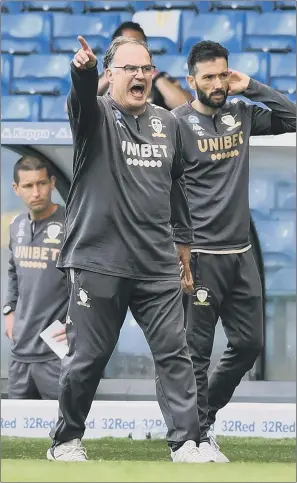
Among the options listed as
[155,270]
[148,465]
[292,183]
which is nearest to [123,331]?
[292,183]

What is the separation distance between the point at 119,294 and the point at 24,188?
3.26 meters

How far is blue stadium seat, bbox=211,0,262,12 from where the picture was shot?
8.70 meters

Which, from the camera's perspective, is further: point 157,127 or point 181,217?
point 181,217

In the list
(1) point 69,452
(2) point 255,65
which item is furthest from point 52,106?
(1) point 69,452

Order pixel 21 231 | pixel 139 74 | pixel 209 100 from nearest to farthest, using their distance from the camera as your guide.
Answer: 1. pixel 139 74
2. pixel 209 100
3. pixel 21 231

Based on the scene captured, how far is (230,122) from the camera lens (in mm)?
6227

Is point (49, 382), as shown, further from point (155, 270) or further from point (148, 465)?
point (148, 465)

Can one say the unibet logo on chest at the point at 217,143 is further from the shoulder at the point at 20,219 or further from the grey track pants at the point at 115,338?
the shoulder at the point at 20,219

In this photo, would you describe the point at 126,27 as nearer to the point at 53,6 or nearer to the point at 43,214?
the point at 53,6

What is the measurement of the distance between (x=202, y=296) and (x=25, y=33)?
11.3 ft

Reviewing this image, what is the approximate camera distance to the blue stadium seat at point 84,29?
868 cm

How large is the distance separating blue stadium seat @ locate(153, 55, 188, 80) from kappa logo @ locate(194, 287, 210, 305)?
2826 millimetres

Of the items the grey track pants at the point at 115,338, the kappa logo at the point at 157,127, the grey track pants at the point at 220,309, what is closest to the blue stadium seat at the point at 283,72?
the grey track pants at the point at 220,309

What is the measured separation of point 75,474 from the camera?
4.04m
